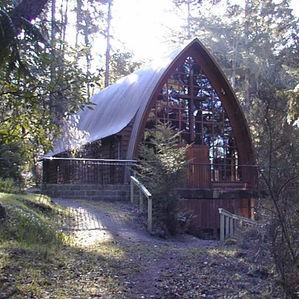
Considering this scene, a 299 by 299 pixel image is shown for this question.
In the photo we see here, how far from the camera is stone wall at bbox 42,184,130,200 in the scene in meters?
14.6

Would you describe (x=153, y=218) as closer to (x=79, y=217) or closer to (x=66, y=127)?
(x=79, y=217)

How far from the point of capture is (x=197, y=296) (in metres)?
5.75

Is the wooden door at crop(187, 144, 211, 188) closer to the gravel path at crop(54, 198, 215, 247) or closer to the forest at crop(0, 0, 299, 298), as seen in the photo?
the gravel path at crop(54, 198, 215, 247)

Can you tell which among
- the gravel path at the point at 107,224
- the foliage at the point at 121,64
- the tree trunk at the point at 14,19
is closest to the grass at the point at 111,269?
the gravel path at the point at 107,224

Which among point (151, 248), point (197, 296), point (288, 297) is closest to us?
point (288, 297)

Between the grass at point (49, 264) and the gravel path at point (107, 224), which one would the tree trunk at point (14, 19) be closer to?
the grass at point (49, 264)

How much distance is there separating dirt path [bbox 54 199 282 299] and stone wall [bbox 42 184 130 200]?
11.2ft

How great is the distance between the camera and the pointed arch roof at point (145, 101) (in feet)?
59.9

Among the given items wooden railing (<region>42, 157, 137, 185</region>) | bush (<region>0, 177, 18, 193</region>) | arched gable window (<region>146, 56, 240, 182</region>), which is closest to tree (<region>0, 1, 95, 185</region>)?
bush (<region>0, 177, 18, 193</region>)

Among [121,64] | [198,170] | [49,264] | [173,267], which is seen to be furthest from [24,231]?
[121,64]

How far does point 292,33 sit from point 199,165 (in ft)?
56.0

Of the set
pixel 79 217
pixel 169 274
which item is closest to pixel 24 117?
pixel 169 274

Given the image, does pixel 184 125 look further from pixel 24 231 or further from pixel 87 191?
pixel 24 231

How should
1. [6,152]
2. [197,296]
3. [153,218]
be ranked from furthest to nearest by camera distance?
[6,152]
[153,218]
[197,296]
